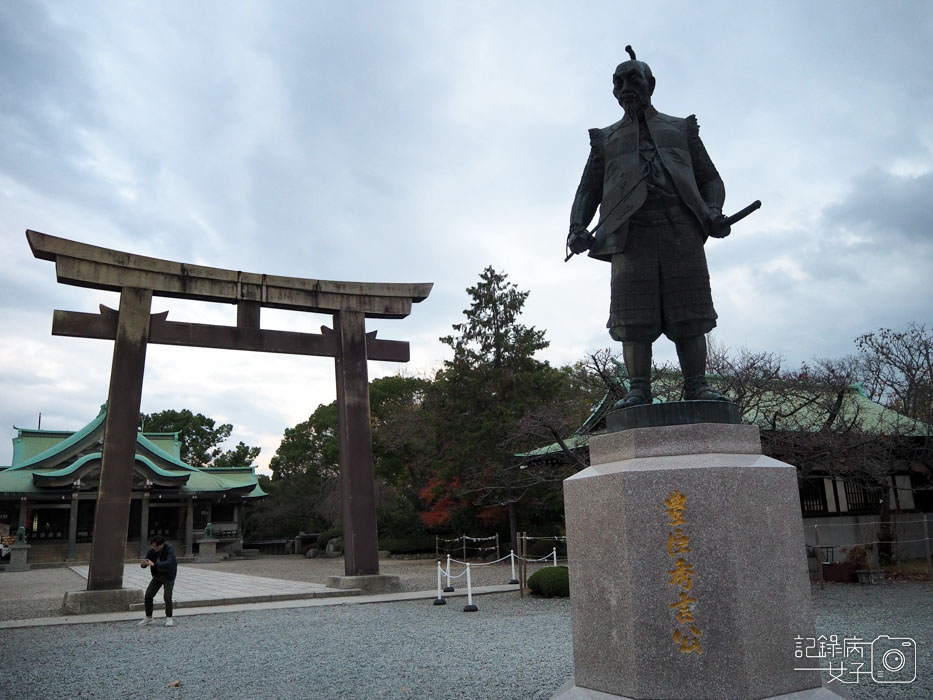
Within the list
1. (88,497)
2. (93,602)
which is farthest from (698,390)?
(88,497)

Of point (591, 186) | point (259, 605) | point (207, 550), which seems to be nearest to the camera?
point (591, 186)

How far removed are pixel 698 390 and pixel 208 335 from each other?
34.2ft

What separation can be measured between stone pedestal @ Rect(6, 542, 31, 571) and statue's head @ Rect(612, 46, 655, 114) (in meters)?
30.5

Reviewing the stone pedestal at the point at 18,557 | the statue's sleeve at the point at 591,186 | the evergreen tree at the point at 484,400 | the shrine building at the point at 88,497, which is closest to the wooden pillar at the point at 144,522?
the shrine building at the point at 88,497

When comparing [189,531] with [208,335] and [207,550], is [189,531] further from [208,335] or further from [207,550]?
[208,335]

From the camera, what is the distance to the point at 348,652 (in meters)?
7.03

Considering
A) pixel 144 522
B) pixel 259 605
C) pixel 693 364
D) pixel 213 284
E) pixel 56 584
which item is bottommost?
pixel 56 584

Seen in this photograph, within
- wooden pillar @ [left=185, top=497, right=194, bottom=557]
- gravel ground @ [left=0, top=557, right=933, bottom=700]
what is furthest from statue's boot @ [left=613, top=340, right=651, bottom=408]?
wooden pillar @ [left=185, top=497, right=194, bottom=557]

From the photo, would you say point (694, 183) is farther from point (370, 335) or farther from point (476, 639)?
point (370, 335)

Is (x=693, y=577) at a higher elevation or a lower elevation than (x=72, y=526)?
higher

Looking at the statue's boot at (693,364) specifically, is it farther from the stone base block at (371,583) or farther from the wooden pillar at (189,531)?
the wooden pillar at (189,531)

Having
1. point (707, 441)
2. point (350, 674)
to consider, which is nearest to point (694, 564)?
point (707, 441)

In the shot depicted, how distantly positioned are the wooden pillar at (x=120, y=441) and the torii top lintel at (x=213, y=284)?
34 centimetres

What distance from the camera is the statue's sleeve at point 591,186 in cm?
463
